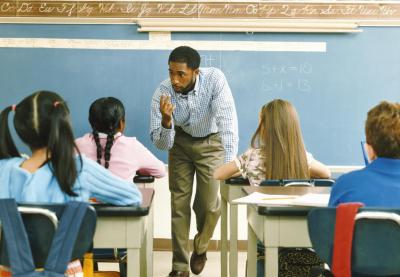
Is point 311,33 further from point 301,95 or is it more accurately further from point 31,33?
point 31,33

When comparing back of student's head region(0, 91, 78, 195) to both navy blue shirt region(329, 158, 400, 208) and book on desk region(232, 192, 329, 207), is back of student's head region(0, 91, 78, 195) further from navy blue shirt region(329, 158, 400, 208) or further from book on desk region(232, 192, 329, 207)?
navy blue shirt region(329, 158, 400, 208)

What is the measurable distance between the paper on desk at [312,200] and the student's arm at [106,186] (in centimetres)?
58

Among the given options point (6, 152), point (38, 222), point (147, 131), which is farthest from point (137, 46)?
point (38, 222)

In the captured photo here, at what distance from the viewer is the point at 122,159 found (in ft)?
9.49

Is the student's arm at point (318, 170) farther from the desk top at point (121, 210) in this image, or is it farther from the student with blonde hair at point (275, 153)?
the desk top at point (121, 210)

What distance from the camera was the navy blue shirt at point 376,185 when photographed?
6.22ft

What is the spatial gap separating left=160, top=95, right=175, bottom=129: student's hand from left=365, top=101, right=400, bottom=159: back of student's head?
58.6 inches

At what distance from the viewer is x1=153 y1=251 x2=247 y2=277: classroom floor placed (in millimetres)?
4148

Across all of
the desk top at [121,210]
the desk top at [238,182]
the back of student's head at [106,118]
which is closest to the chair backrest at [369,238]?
the desk top at [121,210]

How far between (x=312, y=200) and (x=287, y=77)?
8.21 feet

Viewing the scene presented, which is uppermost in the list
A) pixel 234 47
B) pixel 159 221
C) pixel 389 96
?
pixel 234 47

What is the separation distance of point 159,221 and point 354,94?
1848mm

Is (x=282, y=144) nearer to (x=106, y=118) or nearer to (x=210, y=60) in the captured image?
(x=106, y=118)

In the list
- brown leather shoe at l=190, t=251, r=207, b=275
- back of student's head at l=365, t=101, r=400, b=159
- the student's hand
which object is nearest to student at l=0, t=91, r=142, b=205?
back of student's head at l=365, t=101, r=400, b=159
